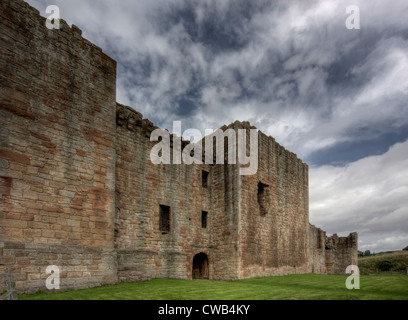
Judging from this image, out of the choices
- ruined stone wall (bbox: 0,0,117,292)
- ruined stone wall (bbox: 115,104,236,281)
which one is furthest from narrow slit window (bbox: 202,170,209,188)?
ruined stone wall (bbox: 0,0,117,292)

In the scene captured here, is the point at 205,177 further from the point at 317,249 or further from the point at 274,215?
the point at 317,249

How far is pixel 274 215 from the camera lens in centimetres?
1884

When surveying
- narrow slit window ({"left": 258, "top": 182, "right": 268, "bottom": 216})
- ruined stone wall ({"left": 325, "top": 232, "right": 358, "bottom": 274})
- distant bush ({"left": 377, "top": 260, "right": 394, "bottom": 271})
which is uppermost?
narrow slit window ({"left": 258, "top": 182, "right": 268, "bottom": 216})

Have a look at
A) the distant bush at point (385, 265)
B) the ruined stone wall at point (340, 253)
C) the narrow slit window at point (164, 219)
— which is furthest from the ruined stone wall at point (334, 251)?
the narrow slit window at point (164, 219)

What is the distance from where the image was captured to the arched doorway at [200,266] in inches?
643

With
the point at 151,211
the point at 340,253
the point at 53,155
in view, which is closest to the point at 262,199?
the point at 151,211

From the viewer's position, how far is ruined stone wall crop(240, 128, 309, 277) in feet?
53.8

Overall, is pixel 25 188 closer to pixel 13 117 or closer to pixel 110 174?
pixel 13 117

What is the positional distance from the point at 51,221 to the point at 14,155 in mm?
2118

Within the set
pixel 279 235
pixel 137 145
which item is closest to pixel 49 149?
pixel 137 145

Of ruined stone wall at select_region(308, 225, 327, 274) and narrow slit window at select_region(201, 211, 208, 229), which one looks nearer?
narrow slit window at select_region(201, 211, 208, 229)

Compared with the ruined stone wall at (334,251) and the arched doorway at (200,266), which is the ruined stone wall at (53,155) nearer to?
the arched doorway at (200,266)

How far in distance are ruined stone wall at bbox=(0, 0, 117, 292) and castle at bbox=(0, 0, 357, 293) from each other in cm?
3

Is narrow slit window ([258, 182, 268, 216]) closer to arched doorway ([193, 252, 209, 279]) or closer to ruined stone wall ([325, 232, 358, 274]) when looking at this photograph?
arched doorway ([193, 252, 209, 279])
